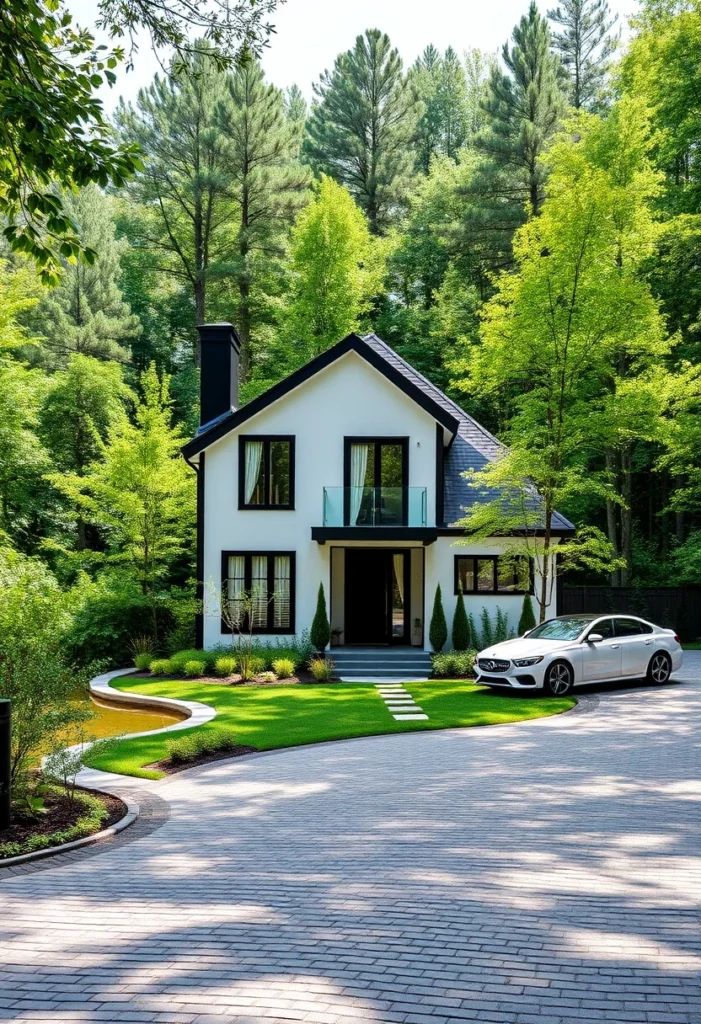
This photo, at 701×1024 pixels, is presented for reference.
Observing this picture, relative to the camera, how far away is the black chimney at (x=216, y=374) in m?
25.4

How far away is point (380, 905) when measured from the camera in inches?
211

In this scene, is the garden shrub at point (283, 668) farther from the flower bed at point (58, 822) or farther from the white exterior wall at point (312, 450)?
the flower bed at point (58, 822)

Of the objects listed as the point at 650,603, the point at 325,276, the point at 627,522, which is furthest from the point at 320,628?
the point at 325,276

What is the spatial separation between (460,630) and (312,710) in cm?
773

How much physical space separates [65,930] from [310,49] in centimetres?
963

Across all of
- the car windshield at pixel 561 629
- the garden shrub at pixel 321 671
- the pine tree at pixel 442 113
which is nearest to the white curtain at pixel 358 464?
the garden shrub at pixel 321 671

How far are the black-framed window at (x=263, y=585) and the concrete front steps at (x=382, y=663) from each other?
1696mm

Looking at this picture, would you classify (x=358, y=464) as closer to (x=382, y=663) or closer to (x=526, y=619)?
(x=382, y=663)

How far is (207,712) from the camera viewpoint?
1498 centimetres

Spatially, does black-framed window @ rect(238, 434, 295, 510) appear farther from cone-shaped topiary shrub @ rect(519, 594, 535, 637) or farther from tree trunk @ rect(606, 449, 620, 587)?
tree trunk @ rect(606, 449, 620, 587)

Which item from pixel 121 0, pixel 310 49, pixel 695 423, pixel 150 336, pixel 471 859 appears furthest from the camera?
pixel 150 336

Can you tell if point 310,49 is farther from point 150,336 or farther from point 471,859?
point 150,336

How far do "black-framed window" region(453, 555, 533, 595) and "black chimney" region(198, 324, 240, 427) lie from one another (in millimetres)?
8610

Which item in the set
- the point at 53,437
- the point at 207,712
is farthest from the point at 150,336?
the point at 207,712
